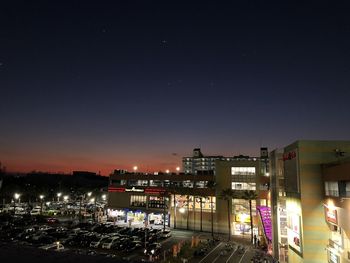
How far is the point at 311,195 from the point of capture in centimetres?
3238

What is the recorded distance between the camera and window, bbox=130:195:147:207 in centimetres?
8188

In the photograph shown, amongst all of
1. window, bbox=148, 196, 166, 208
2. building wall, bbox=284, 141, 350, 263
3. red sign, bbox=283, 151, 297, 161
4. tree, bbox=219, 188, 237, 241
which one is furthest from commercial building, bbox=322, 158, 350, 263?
window, bbox=148, 196, 166, 208

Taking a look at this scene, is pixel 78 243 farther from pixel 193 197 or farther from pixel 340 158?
pixel 340 158

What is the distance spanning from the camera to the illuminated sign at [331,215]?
2863 cm

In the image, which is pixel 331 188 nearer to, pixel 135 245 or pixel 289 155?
pixel 289 155

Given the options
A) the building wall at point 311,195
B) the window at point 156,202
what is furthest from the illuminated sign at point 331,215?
the window at point 156,202

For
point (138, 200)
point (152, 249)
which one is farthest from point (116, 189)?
point (152, 249)

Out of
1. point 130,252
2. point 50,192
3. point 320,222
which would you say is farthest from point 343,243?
point 50,192

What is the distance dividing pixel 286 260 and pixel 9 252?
119 ft

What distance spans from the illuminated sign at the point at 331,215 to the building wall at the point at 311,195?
4.97 ft

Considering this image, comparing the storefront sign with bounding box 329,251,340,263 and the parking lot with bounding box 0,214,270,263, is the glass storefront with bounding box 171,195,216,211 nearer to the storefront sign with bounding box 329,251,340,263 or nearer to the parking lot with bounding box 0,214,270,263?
the parking lot with bounding box 0,214,270,263

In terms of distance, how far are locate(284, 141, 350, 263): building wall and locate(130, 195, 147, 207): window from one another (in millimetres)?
52821

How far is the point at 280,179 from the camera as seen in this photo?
134ft

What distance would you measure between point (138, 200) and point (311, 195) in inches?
2268
